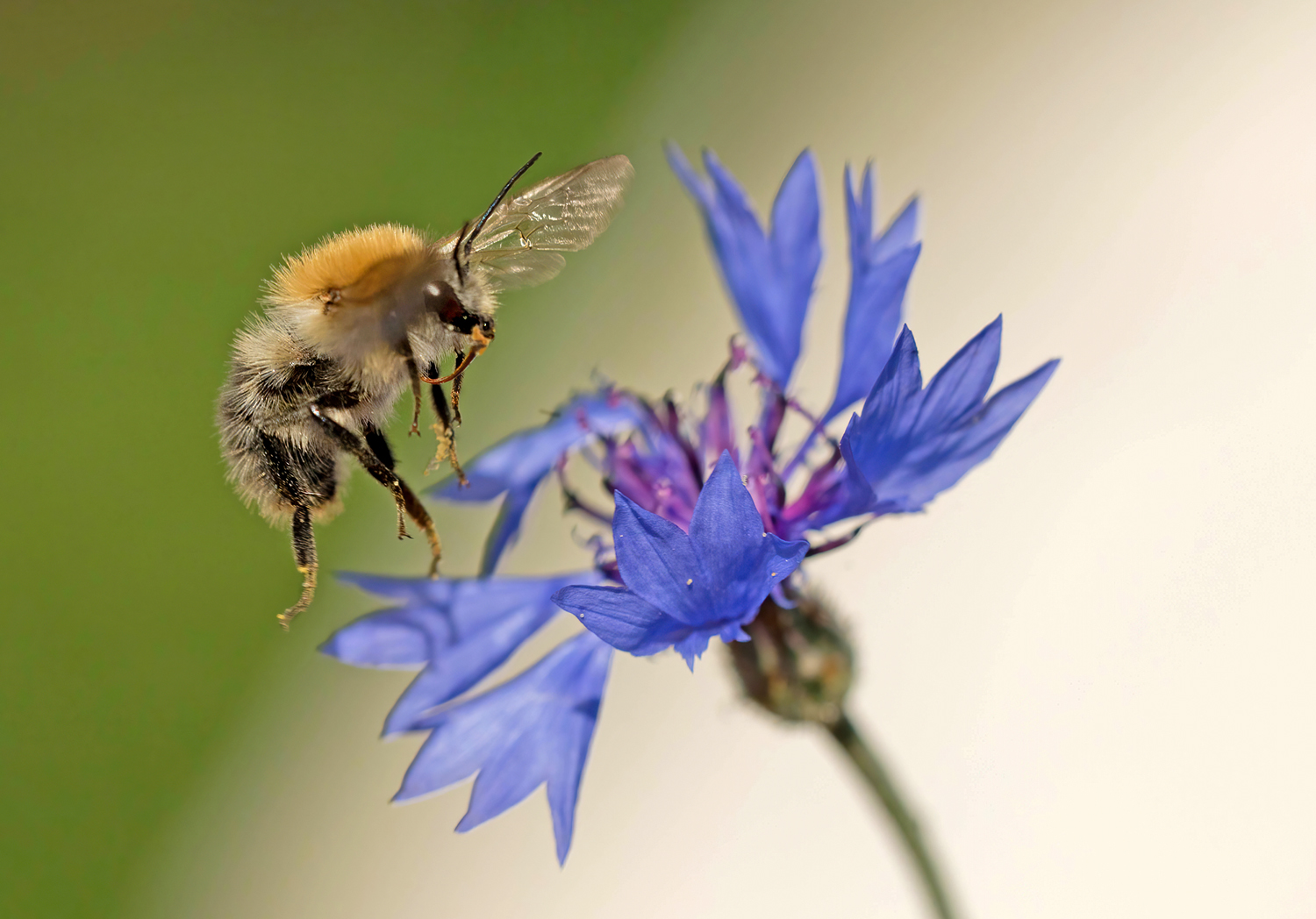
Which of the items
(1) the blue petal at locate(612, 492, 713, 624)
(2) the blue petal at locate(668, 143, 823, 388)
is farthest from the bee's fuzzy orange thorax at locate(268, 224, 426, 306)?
(2) the blue petal at locate(668, 143, 823, 388)

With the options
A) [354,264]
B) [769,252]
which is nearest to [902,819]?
[769,252]

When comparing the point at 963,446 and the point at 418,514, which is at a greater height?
the point at 963,446

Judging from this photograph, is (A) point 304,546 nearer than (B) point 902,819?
Yes

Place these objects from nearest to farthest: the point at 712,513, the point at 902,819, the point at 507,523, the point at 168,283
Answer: the point at 712,513
the point at 902,819
the point at 507,523
the point at 168,283

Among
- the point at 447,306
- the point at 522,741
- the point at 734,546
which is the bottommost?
the point at 522,741

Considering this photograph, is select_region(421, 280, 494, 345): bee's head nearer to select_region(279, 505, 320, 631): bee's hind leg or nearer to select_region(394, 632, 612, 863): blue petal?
select_region(279, 505, 320, 631): bee's hind leg

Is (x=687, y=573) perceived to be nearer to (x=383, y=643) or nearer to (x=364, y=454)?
(x=364, y=454)

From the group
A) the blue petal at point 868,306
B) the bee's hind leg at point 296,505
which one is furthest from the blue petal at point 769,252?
the bee's hind leg at point 296,505
